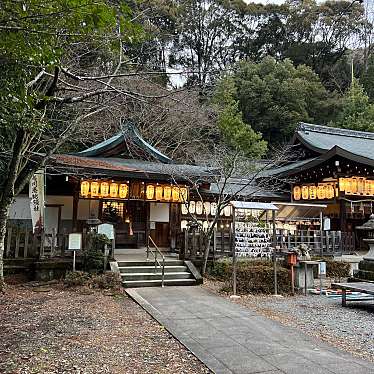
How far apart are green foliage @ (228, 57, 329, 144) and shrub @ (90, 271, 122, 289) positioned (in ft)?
86.2

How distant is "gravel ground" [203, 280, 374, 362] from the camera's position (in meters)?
6.16

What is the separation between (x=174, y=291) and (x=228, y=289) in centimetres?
144

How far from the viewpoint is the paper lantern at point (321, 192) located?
763 inches

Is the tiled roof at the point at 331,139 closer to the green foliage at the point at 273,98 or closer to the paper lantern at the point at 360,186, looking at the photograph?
the paper lantern at the point at 360,186

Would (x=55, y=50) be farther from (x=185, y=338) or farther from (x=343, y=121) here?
(x=343, y=121)

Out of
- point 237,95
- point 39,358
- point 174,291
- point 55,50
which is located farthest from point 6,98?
point 237,95

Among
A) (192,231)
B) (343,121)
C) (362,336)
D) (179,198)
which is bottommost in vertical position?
(362,336)

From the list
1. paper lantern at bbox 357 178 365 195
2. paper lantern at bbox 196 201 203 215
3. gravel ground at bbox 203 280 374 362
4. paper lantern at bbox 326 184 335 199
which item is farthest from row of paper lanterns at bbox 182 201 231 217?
gravel ground at bbox 203 280 374 362

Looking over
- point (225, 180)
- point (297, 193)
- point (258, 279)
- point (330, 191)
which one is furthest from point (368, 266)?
point (297, 193)

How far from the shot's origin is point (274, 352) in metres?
5.20

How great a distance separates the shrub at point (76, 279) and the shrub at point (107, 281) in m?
0.18

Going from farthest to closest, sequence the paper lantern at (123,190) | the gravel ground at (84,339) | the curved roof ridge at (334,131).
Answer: the curved roof ridge at (334,131), the paper lantern at (123,190), the gravel ground at (84,339)

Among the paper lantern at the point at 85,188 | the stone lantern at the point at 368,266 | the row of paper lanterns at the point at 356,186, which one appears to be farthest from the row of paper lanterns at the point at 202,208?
the stone lantern at the point at 368,266

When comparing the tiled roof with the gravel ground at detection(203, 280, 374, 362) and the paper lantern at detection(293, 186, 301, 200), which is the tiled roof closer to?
the paper lantern at detection(293, 186, 301, 200)
